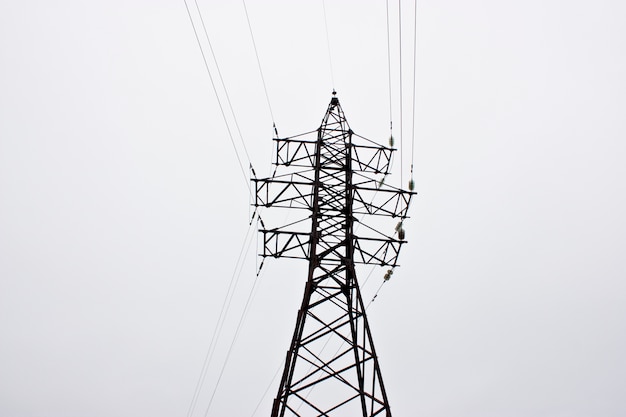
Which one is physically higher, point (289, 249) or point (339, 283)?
point (289, 249)

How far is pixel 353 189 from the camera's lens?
379 inches

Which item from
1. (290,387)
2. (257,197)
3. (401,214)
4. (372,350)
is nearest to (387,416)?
(372,350)

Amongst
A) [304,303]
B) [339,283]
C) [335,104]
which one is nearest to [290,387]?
[304,303]

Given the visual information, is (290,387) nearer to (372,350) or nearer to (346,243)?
(372,350)

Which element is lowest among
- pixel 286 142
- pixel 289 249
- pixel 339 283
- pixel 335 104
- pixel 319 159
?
pixel 339 283

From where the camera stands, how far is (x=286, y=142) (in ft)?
35.1

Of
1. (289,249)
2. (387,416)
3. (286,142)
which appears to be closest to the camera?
(387,416)

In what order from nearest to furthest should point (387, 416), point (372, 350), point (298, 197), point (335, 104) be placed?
point (387, 416), point (372, 350), point (298, 197), point (335, 104)

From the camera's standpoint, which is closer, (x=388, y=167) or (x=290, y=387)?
(x=290, y=387)

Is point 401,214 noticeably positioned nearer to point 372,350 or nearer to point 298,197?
point 298,197

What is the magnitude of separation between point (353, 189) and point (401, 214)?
5.36ft

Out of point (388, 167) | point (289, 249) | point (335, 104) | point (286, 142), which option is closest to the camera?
point (289, 249)

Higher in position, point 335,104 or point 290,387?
point 335,104

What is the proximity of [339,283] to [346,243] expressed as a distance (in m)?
0.95
